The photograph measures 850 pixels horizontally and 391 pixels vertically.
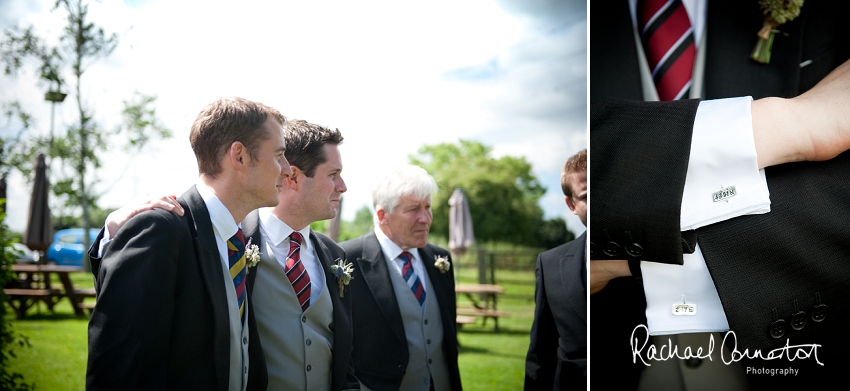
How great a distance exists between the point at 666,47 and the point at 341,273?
153 centimetres

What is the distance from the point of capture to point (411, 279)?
292cm

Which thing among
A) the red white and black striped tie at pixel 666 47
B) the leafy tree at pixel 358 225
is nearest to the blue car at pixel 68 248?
the leafy tree at pixel 358 225

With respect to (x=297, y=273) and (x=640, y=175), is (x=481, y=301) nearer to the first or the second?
(x=297, y=273)

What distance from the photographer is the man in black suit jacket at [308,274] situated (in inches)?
90.1

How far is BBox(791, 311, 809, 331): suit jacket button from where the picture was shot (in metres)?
1.53

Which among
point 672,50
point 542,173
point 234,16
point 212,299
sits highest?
point 234,16

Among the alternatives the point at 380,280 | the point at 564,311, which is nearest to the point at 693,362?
the point at 564,311

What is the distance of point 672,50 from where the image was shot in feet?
8.41

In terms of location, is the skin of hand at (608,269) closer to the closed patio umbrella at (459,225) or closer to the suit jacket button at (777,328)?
the suit jacket button at (777,328)

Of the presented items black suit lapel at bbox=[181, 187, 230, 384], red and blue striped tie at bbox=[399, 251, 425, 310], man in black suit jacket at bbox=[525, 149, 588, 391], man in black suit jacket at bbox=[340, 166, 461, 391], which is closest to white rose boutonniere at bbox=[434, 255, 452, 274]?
man in black suit jacket at bbox=[340, 166, 461, 391]

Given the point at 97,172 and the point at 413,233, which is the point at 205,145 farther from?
the point at 413,233

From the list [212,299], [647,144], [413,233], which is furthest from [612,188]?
[413,233]

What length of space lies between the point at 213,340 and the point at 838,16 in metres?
2.72

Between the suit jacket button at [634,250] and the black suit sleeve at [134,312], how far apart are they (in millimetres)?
1140
